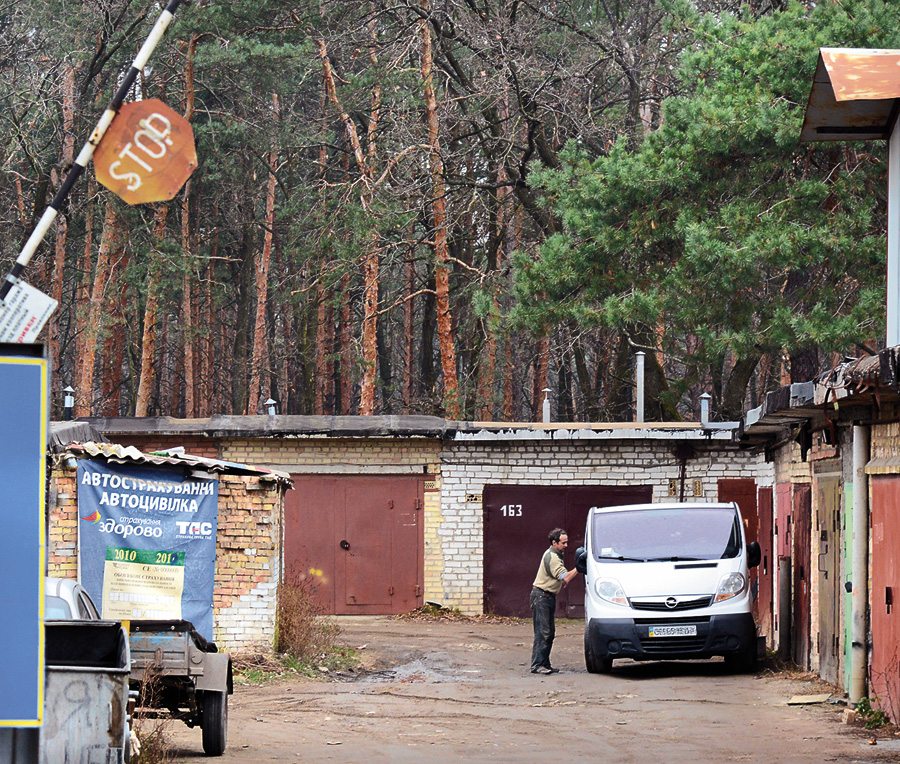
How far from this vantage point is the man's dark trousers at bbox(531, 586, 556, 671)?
15562 millimetres

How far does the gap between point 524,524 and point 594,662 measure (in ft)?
26.2

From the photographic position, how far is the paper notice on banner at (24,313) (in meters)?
7.12

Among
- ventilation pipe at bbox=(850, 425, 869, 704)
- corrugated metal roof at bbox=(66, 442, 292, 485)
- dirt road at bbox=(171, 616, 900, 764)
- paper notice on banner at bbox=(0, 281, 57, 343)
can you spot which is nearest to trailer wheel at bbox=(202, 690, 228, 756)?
dirt road at bbox=(171, 616, 900, 764)

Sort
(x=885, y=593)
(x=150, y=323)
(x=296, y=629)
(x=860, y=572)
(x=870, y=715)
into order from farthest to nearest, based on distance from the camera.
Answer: (x=150, y=323) → (x=296, y=629) → (x=860, y=572) → (x=870, y=715) → (x=885, y=593)

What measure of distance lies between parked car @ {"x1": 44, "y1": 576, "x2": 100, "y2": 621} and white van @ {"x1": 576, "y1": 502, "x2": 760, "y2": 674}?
22.5ft

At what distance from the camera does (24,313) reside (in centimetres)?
713

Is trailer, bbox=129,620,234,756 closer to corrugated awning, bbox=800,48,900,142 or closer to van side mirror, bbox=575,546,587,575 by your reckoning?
van side mirror, bbox=575,546,587,575

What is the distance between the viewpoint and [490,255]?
35.1 m

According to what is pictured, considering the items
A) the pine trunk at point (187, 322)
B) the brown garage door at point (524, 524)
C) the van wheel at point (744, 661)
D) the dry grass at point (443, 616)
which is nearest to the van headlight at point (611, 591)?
the van wheel at point (744, 661)

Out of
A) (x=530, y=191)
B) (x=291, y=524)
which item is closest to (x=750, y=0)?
(x=530, y=191)

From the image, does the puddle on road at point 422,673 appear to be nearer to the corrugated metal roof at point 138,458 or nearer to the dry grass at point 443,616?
the corrugated metal roof at point 138,458

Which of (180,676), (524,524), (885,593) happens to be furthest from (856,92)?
(524,524)

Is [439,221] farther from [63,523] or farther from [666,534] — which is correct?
[63,523]

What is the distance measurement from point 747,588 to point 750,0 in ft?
50.7
